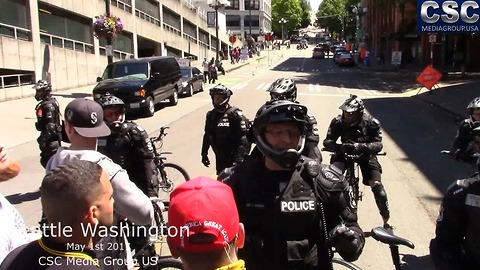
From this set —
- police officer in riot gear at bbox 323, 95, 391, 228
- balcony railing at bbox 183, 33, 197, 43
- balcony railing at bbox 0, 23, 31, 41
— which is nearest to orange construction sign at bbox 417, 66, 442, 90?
balcony railing at bbox 0, 23, 31, 41

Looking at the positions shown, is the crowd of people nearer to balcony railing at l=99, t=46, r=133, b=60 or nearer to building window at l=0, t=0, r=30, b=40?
building window at l=0, t=0, r=30, b=40

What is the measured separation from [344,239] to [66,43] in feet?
90.1

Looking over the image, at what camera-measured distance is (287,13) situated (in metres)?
128

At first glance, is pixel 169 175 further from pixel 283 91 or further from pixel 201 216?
pixel 201 216

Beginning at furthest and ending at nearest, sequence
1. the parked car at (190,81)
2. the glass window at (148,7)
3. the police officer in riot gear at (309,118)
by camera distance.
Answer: the glass window at (148,7) → the parked car at (190,81) → the police officer in riot gear at (309,118)

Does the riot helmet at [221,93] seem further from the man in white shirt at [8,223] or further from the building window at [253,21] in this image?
the building window at [253,21]

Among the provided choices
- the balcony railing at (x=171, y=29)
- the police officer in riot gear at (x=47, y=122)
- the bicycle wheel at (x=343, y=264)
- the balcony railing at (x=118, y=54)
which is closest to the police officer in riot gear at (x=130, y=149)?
the bicycle wheel at (x=343, y=264)

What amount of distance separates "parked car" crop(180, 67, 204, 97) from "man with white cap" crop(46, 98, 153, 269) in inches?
866

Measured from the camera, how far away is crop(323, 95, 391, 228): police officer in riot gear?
6.20 metres

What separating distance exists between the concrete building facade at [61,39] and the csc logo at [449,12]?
1909 cm

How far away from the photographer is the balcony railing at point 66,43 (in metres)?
25.4

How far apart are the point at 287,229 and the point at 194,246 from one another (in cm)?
A: 93

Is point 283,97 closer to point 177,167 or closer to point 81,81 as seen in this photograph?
point 177,167

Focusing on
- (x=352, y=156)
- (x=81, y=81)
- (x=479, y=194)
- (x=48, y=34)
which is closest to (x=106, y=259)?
(x=479, y=194)
